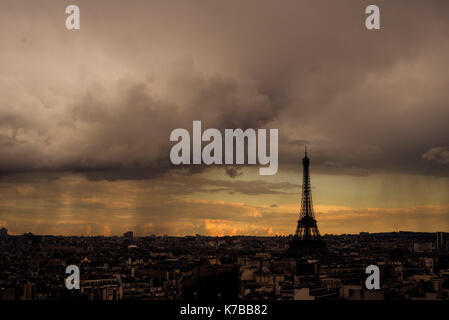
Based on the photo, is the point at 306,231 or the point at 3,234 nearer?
the point at 306,231

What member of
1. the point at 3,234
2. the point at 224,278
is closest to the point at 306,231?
the point at 224,278

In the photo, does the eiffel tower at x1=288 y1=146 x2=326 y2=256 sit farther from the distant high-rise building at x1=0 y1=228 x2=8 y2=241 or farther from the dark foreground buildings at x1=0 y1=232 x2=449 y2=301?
the distant high-rise building at x1=0 y1=228 x2=8 y2=241

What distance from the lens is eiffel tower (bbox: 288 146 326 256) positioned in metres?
41.3

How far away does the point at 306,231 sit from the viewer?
42781 millimetres

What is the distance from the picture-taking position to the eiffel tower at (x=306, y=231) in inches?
1626

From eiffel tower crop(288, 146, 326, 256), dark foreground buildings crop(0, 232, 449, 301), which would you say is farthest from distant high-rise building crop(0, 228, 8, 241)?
eiffel tower crop(288, 146, 326, 256)

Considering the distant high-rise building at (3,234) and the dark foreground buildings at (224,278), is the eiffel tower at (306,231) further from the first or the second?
the distant high-rise building at (3,234)

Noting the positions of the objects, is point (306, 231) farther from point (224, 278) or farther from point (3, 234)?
point (3, 234)

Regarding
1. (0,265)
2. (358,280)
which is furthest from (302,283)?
(0,265)

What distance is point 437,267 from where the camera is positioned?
39.8m

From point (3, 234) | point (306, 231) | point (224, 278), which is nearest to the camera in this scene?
point (224, 278)
